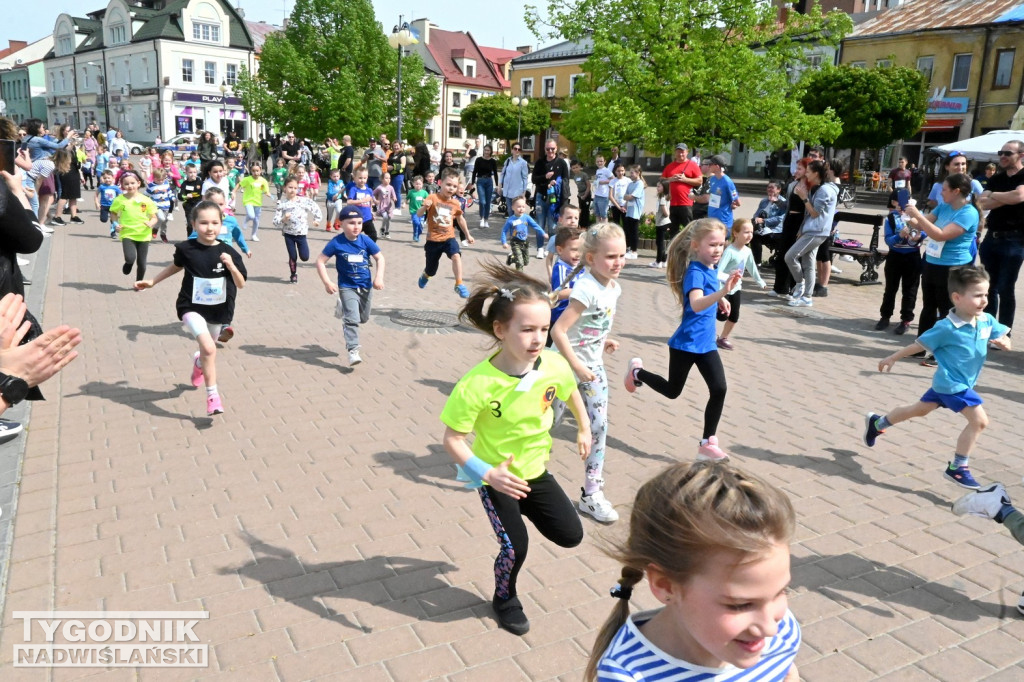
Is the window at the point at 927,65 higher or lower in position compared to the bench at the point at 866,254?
higher

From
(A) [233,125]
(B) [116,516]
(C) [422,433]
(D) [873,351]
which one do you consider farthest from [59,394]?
(A) [233,125]

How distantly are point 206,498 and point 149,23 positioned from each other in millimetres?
76489

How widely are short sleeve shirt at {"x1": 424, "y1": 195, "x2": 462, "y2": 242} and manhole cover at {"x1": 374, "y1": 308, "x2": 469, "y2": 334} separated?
124cm

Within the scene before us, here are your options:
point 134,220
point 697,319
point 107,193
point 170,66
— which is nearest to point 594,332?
point 697,319

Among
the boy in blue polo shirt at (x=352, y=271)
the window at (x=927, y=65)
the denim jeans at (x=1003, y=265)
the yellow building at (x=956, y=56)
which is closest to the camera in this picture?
the boy in blue polo shirt at (x=352, y=271)

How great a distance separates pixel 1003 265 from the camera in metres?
8.62

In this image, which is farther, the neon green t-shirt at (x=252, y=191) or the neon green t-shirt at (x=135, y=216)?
the neon green t-shirt at (x=252, y=191)

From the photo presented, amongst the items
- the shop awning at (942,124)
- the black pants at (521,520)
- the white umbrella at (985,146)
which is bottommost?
the black pants at (521,520)

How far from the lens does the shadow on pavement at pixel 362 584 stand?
3.77 m

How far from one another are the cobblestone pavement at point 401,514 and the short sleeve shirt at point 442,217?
2.66 m

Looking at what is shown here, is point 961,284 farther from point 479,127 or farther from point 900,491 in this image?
point 479,127

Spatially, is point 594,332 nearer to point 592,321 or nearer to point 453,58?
point 592,321

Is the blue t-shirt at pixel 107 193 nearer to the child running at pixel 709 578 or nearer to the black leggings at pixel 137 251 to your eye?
the black leggings at pixel 137 251

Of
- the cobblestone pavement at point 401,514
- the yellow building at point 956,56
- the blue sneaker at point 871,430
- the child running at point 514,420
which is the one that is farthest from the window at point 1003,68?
the child running at point 514,420
